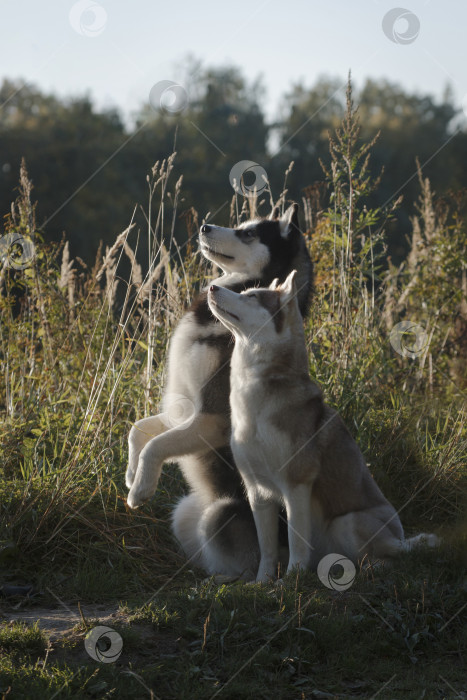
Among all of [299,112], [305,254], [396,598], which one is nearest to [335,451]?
→ [396,598]

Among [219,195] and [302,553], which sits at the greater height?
[219,195]

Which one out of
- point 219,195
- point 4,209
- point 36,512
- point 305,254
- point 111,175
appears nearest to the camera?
point 36,512

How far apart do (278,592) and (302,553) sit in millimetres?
308

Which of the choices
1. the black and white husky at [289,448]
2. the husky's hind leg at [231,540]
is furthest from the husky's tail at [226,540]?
the black and white husky at [289,448]

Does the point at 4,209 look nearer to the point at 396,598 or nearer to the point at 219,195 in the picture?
the point at 219,195

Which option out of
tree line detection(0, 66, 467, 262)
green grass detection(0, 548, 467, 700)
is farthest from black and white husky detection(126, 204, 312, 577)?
tree line detection(0, 66, 467, 262)

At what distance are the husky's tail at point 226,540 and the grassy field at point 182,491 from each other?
16cm

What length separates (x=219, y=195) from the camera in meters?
31.8

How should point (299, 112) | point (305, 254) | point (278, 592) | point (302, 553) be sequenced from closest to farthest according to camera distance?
point (278, 592) → point (302, 553) → point (305, 254) → point (299, 112)

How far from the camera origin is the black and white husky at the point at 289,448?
12.8 feet

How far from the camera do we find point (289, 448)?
3896mm

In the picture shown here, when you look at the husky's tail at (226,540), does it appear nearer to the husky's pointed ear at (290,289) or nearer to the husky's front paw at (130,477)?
the husky's front paw at (130,477)

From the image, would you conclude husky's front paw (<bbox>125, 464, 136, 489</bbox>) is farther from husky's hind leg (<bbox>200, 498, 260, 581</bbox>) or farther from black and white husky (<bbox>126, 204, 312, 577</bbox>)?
husky's hind leg (<bbox>200, 498, 260, 581</bbox>)

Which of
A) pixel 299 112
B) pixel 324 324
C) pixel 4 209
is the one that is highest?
pixel 299 112
